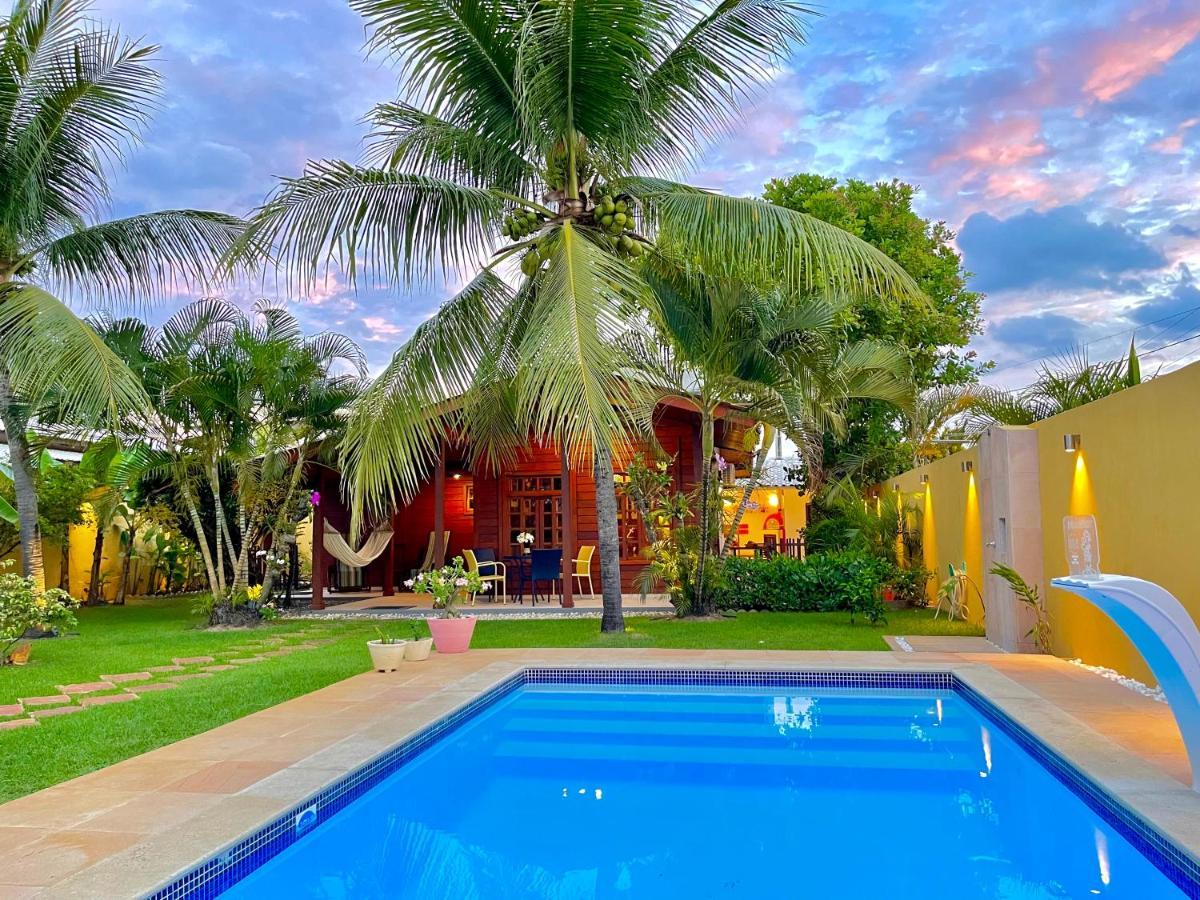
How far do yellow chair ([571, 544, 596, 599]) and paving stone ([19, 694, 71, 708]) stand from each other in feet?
25.8

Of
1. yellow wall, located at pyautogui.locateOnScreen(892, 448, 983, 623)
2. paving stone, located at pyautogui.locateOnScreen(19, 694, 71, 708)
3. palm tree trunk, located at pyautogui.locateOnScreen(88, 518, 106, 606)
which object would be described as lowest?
paving stone, located at pyautogui.locateOnScreen(19, 694, 71, 708)

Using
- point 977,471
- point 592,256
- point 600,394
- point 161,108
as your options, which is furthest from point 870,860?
point 161,108

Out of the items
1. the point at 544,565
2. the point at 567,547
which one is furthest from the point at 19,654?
the point at 567,547

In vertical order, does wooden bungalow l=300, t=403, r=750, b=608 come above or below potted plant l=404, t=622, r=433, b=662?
above

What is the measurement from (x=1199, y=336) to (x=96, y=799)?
935 centimetres

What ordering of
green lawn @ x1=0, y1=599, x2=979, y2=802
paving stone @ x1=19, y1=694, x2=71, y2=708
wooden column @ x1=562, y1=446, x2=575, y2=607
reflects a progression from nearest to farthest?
green lawn @ x1=0, y1=599, x2=979, y2=802 → paving stone @ x1=19, y1=694, x2=71, y2=708 → wooden column @ x1=562, y1=446, x2=575, y2=607

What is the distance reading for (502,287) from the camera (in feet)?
27.8

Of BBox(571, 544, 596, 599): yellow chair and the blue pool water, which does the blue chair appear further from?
the blue pool water

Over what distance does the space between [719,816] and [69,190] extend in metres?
9.98

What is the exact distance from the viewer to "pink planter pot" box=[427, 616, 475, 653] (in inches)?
330

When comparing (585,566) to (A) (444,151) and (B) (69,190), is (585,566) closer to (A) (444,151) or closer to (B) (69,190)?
(A) (444,151)

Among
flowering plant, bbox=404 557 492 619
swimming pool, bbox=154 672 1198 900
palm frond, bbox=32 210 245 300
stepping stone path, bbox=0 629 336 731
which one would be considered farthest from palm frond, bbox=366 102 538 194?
swimming pool, bbox=154 672 1198 900

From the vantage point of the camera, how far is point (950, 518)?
10758 millimetres

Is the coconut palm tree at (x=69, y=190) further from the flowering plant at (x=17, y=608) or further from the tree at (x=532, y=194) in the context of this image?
the tree at (x=532, y=194)
